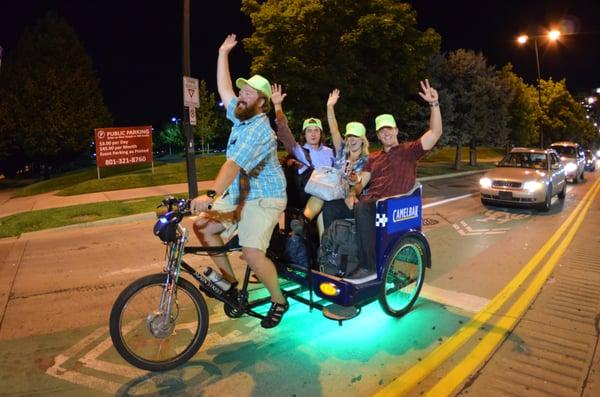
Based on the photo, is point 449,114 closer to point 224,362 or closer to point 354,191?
point 354,191

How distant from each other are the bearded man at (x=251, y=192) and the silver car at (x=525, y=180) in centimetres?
939

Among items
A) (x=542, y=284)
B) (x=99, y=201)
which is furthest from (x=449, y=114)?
(x=542, y=284)

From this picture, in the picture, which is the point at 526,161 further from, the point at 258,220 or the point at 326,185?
the point at 258,220

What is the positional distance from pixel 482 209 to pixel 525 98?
28.7 m

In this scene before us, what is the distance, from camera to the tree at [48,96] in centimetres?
2942

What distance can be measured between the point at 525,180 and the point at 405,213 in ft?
27.3

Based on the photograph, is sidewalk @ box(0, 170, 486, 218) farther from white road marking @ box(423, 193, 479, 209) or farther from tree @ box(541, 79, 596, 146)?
tree @ box(541, 79, 596, 146)

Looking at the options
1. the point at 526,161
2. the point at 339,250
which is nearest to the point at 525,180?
the point at 526,161

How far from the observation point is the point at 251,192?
12.0 feet

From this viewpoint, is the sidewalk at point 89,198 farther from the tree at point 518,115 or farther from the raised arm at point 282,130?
the tree at point 518,115

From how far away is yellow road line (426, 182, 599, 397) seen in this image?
3.27 metres

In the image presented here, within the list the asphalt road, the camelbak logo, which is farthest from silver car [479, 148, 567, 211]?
the camelbak logo

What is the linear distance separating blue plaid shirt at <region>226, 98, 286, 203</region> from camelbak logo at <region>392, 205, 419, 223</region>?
116cm

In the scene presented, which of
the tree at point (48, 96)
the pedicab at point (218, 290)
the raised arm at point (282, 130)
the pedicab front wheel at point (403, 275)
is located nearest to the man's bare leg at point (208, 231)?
the pedicab at point (218, 290)
